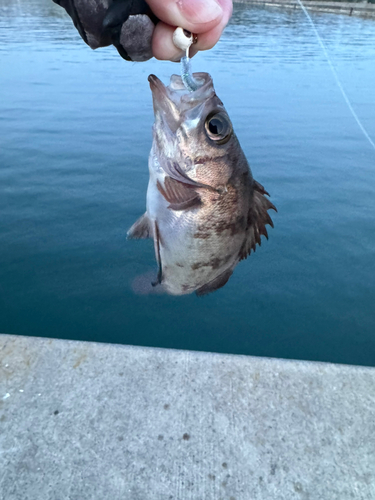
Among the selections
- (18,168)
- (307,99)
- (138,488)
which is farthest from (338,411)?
(307,99)

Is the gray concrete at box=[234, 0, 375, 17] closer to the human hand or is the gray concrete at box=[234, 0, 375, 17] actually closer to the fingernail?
the human hand

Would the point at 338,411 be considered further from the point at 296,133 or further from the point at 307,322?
the point at 296,133

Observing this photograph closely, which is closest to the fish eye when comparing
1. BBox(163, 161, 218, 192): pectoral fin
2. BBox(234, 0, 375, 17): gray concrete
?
BBox(163, 161, 218, 192): pectoral fin

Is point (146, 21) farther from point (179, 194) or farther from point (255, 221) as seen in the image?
point (255, 221)

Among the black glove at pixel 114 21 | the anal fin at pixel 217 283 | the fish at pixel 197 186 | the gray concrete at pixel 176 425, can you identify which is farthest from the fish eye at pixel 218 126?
the gray concrete at pixel 176 425

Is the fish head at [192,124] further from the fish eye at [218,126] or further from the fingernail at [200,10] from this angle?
the fingernail at [200,10]

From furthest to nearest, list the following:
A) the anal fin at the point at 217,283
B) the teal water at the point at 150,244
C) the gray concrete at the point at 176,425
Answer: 1. the teal water at the point at 150,244
2. the anal fin at the point at 217,283
3. the gray concrete at the point at 176,425
